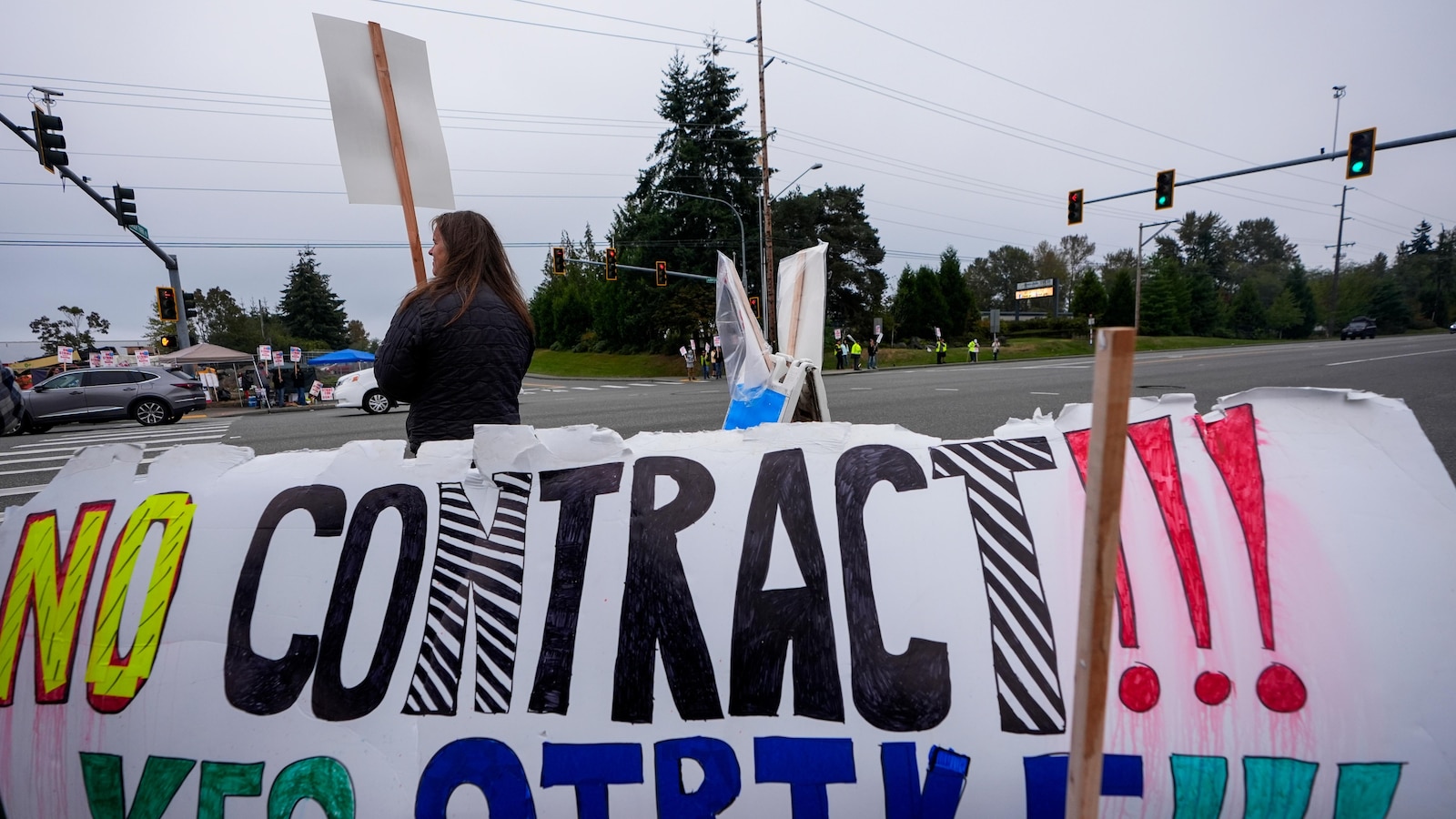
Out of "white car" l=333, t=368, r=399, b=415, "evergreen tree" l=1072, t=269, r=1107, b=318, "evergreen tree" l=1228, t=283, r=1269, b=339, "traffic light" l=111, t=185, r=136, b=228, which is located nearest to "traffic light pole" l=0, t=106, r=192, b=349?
"traffic light" l=111, t=185, r=136, b=228

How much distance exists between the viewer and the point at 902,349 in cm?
4591

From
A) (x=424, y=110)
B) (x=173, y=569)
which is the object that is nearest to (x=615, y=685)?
(x=173, y=569)

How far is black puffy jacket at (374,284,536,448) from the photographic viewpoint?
2186mm

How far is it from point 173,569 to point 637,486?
1.10m

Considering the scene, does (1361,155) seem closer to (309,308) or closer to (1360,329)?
(1360,329)

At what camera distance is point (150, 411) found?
59.2 feet

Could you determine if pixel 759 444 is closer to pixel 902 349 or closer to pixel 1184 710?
pixel 1184 710

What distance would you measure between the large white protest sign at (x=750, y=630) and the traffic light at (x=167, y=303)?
80.8 feet

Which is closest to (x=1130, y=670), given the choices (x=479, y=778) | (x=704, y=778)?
(x=704, y=778)

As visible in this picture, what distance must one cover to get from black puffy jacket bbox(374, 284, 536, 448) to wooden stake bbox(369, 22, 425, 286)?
538 mm

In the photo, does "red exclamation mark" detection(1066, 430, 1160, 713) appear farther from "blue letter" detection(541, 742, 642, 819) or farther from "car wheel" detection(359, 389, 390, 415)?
"car wheel" detection(359, 389, 390, 415)

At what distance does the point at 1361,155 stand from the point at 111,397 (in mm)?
33684

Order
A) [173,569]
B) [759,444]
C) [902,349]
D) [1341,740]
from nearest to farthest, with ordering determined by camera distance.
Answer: [1341,740] → [173,569] → [759,444] → [902,349]

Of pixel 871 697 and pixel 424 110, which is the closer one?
pixel 871 697
